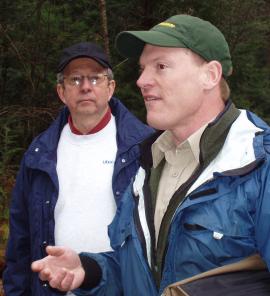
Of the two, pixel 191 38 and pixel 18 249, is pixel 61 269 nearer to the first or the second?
pixel 191 38

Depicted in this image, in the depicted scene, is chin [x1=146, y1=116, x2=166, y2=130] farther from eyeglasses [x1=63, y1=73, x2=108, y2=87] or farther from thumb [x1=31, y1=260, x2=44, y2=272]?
eyeglasses [x1=63, y1=73, x2=108, y2=87]

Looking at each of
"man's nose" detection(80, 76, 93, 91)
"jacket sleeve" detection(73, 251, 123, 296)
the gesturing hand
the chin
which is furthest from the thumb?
"man's nose" detection(80, 76, 93, 91)

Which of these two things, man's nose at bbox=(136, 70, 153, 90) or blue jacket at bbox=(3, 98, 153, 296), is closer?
man's nose at bbox=(136, 70, 153, 90)

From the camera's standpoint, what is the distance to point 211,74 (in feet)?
7.66

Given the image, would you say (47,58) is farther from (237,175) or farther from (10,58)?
(237,175)

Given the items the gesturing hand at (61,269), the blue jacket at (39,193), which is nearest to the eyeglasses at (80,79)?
the blue jacket at (39,193)

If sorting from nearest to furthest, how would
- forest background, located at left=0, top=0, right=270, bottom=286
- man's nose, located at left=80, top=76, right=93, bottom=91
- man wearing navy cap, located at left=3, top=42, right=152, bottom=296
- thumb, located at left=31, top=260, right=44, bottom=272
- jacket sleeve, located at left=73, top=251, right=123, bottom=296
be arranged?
thumb, located at left=31, top=260, right=44, bottom=272, jacket sleeve, located at left=73, top=251, right=123, bottom=296, man wearing navy cap, located at left=3, top=42, right=152, bottom=296, man's nose, located at left=80, top=76, right=93, bottom=91, forest background, located at left=0, top=0, right=270, bottom=286

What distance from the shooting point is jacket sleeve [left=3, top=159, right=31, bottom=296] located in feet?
12.5

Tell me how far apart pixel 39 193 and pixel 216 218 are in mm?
1842

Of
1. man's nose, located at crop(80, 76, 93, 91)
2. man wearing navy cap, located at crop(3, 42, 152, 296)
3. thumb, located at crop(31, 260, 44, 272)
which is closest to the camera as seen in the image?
thumb, located at crop(31, 260, 44, 272)

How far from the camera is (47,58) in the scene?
9086mm

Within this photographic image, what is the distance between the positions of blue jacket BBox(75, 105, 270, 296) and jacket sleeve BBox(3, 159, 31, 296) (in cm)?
164

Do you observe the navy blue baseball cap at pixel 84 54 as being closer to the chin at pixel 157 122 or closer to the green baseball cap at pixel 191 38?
the green baseball cap at pixel 191 38

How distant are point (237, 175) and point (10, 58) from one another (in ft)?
27.3
